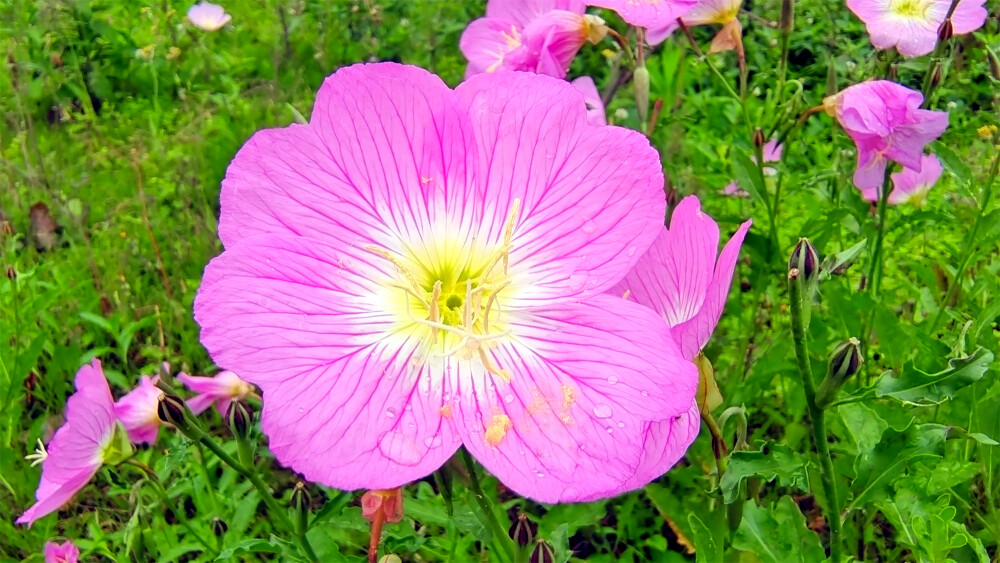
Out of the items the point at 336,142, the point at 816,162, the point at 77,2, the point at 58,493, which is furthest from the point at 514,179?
the point at 77,2

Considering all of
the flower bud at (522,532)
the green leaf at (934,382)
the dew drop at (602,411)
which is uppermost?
the dew drop at (602,411)

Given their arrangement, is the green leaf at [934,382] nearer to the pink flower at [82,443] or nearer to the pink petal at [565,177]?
the pink petal at [565,177]

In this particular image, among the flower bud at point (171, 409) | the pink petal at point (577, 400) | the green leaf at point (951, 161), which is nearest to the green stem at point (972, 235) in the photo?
the green leaf at point (951, 161)

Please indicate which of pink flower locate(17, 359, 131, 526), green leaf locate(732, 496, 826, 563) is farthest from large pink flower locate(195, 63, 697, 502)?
pink flower locate(17, 359, 131, 526)

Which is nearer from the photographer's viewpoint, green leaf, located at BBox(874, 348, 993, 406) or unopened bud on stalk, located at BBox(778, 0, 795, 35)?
green leaf, located at BBox(874, 348, 993, 406)

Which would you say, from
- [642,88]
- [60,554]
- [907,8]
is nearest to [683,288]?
[642,88]

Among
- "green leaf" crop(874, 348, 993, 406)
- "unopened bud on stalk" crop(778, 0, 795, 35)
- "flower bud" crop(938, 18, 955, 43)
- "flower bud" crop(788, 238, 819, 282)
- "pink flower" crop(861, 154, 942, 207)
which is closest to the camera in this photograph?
"flower bud" crop(788, 238, 819, 282)

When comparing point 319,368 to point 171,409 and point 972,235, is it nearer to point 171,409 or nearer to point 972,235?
point 171,409

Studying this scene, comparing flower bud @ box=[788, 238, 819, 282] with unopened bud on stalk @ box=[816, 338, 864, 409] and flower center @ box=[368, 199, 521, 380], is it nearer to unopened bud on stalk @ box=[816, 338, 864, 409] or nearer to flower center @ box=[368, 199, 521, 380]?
unopened bud on stalk @ box=[816, 338, 864, 409]
